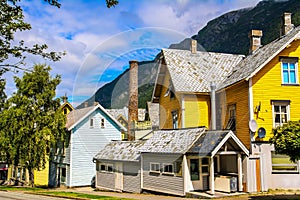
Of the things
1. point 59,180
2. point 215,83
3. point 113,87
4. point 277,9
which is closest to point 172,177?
point 215,83

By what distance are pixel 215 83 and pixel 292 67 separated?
561 cm

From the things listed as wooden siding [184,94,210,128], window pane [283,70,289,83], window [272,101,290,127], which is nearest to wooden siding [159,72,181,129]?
wooden siding [184,94,210,128]

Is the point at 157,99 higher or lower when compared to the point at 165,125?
higher

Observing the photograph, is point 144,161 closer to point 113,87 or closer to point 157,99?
point 157,99

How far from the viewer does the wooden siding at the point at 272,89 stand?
22.0 metres

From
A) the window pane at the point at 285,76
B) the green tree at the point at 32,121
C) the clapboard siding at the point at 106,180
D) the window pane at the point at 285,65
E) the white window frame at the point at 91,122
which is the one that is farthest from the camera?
the white window frame at the point at 91,122

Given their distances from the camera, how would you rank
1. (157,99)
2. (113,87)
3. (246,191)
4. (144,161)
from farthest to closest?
1. (157,99)
2. (144,161)
3. (246,191)
4. (113,87)

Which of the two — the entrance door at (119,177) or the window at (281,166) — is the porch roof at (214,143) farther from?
the entrance door at (119,177)

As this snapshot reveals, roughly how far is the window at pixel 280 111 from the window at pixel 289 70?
1400 mm

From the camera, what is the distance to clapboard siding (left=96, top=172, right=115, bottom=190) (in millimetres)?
28391

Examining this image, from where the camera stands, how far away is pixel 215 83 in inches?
1041

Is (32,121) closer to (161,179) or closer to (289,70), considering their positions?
(161,179)

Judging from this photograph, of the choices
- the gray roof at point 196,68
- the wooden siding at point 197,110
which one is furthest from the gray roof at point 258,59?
the wooden siding at point 197,110

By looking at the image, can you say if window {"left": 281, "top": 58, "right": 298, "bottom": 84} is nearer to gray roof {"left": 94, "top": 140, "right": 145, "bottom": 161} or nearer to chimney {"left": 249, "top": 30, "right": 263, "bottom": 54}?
chimney {"left": 249, "top": 30, "right": 263, "bottom": 54}
